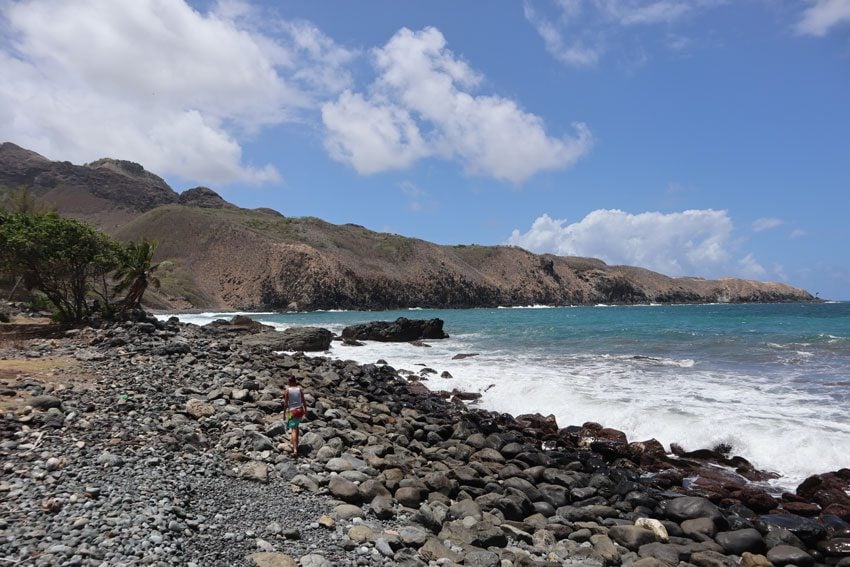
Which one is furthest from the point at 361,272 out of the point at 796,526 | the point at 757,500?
the point at 796,526

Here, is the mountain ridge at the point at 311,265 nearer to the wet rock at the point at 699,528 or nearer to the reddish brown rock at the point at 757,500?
the reddish brown rock at the point at 757,500

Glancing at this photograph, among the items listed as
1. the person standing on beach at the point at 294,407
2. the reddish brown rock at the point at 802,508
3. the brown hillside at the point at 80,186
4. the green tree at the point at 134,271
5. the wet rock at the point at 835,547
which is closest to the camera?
the wet rock at the point at 835,547

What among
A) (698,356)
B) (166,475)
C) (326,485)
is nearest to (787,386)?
(698,356)

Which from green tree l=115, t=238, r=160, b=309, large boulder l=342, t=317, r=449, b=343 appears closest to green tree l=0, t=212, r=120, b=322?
green tree l=115, t=238, r=160, b=309

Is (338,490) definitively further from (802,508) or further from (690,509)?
(802,508)

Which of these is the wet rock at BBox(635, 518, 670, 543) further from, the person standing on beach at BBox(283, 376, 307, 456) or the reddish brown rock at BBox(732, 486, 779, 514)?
the person standing on beach at BBox(283, 376, 307, 456)

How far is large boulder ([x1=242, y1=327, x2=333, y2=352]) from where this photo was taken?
94.4 feet

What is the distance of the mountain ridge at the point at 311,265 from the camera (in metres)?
111

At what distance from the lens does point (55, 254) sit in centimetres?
1981

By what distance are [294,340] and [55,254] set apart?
43.5ft

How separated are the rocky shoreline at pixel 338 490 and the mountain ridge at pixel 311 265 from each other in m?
77.4

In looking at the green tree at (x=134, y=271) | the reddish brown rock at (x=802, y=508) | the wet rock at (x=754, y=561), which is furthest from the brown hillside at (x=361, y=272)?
the wet rock at (x=754, y=561)

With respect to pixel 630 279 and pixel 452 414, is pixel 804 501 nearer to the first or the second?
pixel 452 414

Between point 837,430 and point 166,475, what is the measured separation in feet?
46.9
